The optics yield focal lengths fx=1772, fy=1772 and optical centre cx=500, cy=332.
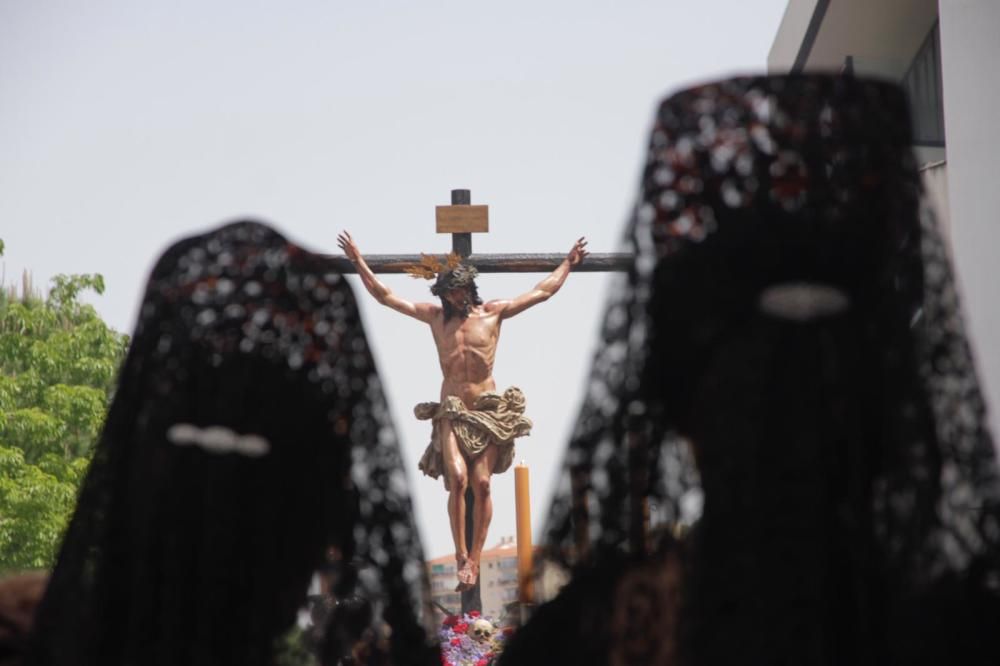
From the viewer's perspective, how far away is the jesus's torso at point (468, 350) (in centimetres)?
1120

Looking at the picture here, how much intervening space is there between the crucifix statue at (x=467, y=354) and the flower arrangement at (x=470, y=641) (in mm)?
4105

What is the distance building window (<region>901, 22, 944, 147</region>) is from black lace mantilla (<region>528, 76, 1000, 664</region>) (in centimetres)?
1041

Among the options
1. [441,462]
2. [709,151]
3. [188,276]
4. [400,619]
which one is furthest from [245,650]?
[441,462]

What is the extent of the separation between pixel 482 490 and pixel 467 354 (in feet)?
2.87

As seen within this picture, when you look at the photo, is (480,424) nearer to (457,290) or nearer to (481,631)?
(457,290)

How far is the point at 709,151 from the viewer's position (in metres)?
2.10

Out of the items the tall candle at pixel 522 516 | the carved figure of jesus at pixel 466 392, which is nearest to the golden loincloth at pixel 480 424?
the carved figure of jesus at pixel 466 392

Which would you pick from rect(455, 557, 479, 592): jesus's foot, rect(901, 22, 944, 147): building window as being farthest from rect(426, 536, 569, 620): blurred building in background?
rect(901, 22, 944, 147): building window

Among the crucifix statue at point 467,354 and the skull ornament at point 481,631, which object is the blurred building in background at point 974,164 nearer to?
the skull ornament at point 481,631

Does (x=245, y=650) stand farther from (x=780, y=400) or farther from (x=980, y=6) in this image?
(x=980, y=6)

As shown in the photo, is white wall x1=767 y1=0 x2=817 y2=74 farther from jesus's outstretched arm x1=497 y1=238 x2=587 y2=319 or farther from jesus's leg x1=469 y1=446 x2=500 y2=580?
jesus's leg x1=469 y1=446 x2=500 y2=580

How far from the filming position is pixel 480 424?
37.0ft

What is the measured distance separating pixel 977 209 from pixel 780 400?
6.55 meters

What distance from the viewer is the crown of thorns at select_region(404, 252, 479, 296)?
11.1 m
